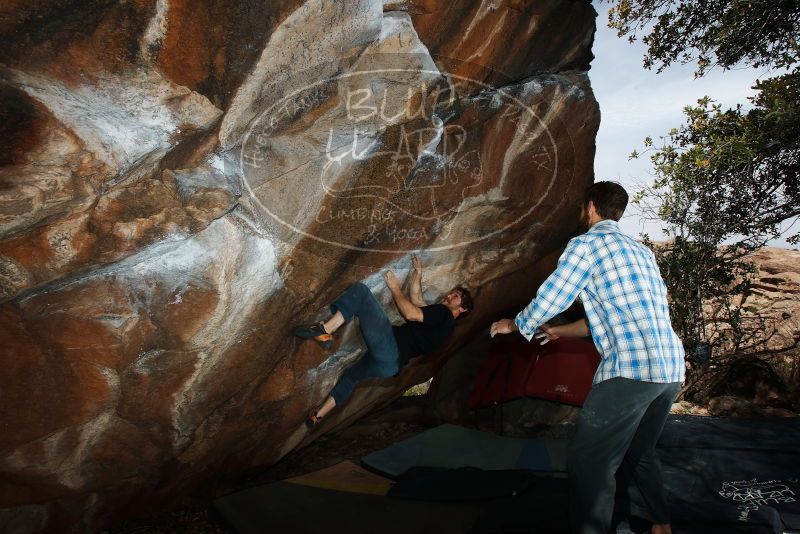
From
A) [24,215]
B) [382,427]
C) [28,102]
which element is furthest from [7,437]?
[382,427]

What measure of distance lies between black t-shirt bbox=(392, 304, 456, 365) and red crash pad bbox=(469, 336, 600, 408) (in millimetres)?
1472

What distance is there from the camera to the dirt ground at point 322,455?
12.4 ft

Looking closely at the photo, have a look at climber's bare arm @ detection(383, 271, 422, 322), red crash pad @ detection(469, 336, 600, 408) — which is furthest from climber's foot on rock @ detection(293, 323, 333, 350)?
red crash pad @ detection(469, 336, 600, 408)

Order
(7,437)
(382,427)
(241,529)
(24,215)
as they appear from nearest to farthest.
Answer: (24,215) < (7,437) < (241,529) < (382,427)

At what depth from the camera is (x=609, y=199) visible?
8.70ft

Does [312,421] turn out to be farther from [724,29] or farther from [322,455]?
[724,29]

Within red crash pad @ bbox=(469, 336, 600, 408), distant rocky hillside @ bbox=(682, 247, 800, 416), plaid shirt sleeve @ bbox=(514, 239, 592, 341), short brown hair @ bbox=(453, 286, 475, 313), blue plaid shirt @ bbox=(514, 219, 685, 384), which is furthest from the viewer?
Answer: distant rocky hillside @ bbox=(682, 247, 800, 416)

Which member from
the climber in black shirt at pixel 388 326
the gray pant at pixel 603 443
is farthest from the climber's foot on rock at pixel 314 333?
the gray pant at pixel 603 443

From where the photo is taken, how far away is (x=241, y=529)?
3.22 meters

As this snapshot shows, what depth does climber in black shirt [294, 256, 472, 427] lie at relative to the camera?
12.6ft

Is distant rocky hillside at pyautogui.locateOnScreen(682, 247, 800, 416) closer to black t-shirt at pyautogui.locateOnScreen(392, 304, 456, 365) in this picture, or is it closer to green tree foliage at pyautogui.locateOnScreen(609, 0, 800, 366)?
green tree foliage at pyautogui.locateOnScreen(609, 0, 800, 366)

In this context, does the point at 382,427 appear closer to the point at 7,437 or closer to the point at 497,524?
the point at 497,524

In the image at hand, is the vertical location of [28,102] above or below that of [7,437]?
→ above

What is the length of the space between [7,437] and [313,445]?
2840 millimetres
